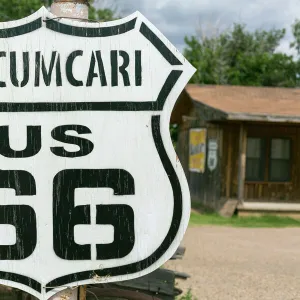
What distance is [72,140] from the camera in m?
1.84

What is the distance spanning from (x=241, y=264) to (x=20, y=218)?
6406mm

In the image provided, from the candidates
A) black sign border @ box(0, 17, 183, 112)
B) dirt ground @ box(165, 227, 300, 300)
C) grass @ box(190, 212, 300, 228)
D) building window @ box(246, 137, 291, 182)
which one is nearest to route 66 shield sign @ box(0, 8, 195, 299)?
black sign border @ box(0, 17, 183, 112)

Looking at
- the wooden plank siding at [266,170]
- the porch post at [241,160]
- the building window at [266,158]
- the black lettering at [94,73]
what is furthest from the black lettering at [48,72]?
the building window at [266,158]

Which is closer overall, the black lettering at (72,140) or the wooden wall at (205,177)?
the black lettering at (72,140)

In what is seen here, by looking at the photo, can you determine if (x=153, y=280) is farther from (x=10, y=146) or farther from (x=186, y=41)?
(x=186, y=41)

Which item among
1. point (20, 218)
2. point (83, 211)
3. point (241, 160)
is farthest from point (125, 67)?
point (241, 160)

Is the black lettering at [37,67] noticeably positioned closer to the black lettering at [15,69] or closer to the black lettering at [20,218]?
the black lettering at [15,69]

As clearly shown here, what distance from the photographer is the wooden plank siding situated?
563 inches

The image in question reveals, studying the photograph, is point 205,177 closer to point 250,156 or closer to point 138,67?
point 250,156

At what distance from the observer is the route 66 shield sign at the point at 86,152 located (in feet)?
5.99

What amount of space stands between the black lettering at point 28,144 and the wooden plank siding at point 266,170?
1268 centimetres

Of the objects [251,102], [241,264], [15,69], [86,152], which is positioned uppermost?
[251,102]

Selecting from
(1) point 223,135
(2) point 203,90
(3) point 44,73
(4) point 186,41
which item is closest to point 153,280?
(3) point 44,73

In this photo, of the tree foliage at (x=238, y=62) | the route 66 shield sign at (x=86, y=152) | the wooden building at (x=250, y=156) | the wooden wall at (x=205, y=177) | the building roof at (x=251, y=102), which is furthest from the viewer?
the tree foliage at (x=238, y=62)
